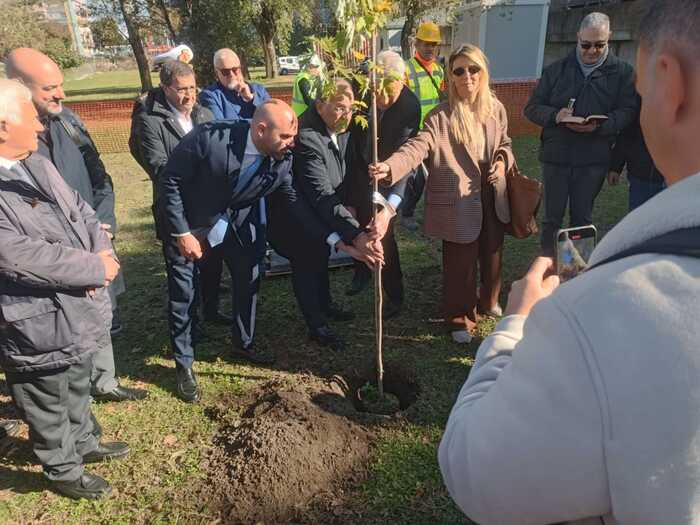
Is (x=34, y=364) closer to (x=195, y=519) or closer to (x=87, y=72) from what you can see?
(x=195, y=519)

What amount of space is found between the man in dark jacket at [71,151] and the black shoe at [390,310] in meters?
2.04

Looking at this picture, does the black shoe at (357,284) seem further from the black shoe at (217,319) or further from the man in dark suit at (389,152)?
the black shoe at (217,319)

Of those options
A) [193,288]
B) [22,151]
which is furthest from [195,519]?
[22,151]

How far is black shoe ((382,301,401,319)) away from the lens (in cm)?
454

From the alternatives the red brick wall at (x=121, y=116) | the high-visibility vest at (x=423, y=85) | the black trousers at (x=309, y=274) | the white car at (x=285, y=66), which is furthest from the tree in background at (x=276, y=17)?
the black trousers at (x=309, y=274)

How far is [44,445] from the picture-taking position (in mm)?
2564

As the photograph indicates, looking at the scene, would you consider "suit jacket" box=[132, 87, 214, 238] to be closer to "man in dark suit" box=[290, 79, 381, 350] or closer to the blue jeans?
"man in dark suit" box=[290, 79, 381, 350]

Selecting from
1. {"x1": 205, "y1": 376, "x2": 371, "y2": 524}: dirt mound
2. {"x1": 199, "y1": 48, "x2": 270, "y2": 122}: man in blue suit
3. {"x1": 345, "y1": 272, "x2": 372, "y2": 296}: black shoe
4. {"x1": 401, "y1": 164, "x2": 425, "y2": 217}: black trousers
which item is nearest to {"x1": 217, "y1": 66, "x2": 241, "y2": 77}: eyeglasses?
{"x1": 199, "y1": 48, "x2": 270, "y2": 122}: man in blue suit

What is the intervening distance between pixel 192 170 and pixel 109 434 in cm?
176

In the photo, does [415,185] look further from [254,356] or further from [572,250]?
[572,250]

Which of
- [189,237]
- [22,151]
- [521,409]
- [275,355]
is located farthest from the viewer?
[275,355]

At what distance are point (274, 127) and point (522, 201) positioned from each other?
1.86 m

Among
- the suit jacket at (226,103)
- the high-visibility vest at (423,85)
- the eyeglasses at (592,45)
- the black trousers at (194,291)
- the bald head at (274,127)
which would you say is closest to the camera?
the bald head at (274,127)

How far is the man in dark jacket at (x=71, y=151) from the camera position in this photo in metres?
3.07
